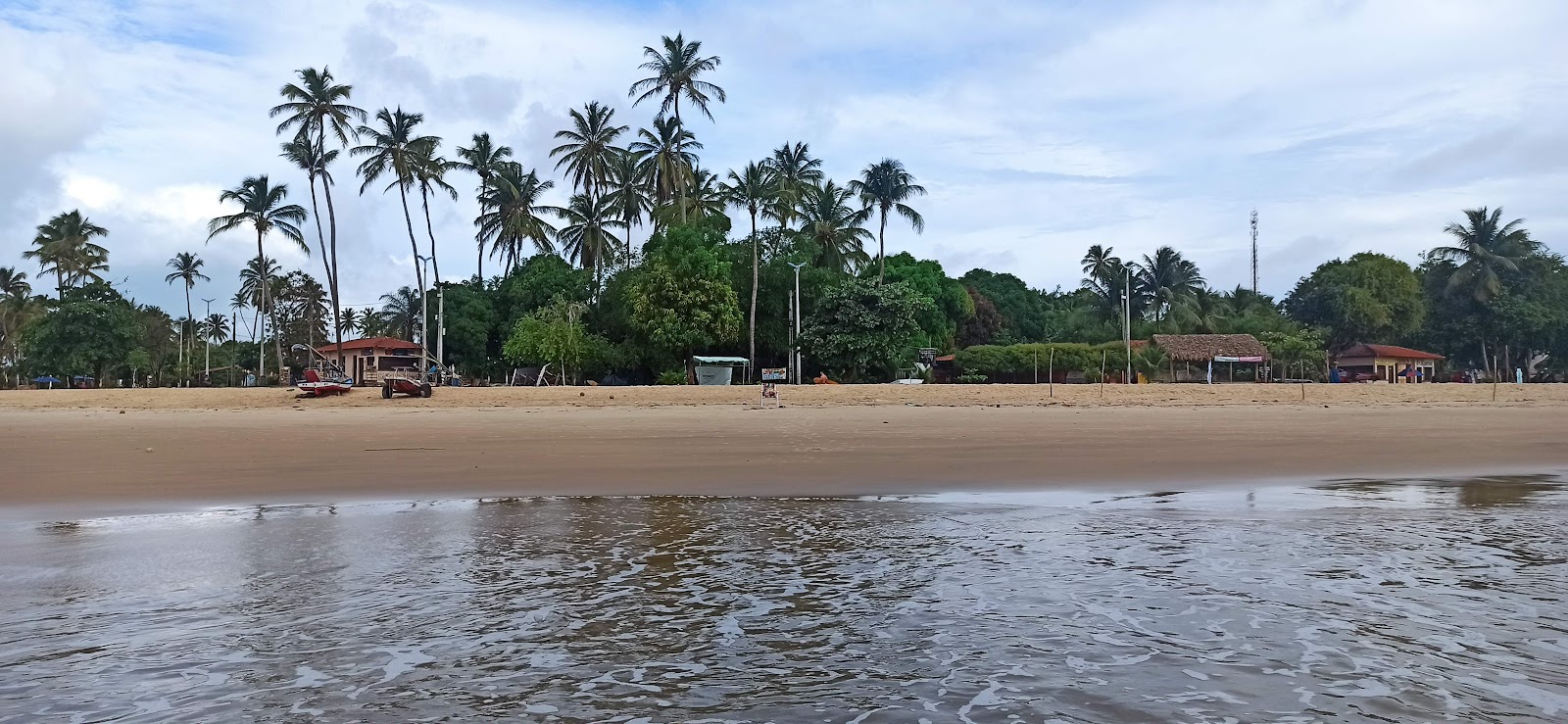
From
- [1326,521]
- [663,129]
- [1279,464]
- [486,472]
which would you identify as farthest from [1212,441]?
[663,129]

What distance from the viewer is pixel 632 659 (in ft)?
15.3

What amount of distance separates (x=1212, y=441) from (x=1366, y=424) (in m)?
6.88

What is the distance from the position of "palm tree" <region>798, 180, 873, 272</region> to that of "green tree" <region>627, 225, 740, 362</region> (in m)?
11.4

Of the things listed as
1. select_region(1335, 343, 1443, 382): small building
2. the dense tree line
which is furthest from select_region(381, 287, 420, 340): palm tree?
select_region(1335, 343, 1443, 382): small building

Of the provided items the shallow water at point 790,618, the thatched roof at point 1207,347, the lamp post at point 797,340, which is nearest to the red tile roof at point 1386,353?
the thatched roof at point 1207,347

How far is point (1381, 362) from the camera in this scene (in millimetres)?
60781

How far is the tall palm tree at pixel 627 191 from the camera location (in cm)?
5469

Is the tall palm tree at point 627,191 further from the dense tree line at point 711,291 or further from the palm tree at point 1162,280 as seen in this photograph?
the palm tree at point 1162,280

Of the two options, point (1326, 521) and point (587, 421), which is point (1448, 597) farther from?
point (587, 421)

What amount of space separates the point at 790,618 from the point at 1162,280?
221ft

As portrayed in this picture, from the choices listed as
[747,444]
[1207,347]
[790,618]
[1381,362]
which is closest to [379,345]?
[1207,347]

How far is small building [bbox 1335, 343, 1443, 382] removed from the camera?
6025 cm

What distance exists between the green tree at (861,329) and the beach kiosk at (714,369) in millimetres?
3752

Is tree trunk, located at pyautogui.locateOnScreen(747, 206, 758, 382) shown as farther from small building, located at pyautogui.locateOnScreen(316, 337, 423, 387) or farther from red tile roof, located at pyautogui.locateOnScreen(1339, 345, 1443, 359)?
red tile roof, located at pyautogui.locateOnScreen(1339, 345, 1443, 359)
